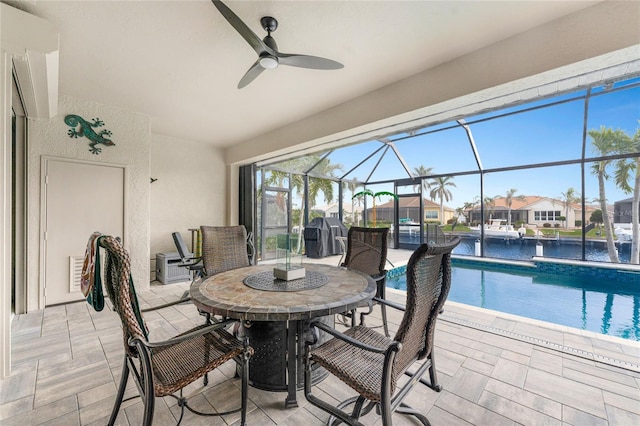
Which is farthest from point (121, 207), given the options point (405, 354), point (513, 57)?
point (513, 57)

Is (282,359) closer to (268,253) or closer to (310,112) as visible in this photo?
(310,112)

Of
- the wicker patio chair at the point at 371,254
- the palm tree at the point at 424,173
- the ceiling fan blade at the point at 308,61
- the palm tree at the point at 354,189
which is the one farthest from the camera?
the palm tree at the point at 354,189

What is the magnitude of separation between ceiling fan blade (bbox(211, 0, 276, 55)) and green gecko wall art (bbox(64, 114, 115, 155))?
10.7ft

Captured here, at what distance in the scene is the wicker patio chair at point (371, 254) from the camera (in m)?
2.61

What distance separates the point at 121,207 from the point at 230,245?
7.99 feet

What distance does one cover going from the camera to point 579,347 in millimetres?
2348

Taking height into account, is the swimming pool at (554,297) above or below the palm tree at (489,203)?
below

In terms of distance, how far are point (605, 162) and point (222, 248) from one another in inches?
276

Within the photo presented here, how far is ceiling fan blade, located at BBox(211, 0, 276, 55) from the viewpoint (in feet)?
5.41

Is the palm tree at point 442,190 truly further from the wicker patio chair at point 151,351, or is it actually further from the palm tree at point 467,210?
the wicker patio chair at point 151,351

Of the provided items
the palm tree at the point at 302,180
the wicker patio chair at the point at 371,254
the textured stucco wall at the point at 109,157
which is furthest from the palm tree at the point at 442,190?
the textured stucco wall at the point at 109,157

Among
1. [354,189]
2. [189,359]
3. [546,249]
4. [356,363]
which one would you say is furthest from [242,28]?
[546,249]

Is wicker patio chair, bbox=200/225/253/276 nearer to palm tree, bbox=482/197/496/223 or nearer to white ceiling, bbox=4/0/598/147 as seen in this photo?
white ceiling, bbox=4/0/598/147

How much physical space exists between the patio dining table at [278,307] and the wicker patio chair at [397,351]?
17 cm
